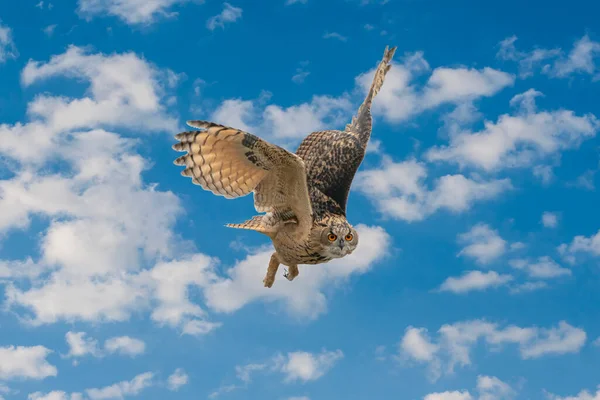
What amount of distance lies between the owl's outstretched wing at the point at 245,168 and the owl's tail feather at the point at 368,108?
2.31 meters

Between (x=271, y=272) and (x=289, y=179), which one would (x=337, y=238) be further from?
(x=271, y=272)

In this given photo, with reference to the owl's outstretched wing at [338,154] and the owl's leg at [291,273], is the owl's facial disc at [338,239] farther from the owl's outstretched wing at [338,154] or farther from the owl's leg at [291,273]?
the owl's leg at [291,273]

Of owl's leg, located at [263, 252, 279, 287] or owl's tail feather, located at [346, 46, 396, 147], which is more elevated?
owl's tail feather, located at [346, 46, 396, 147]

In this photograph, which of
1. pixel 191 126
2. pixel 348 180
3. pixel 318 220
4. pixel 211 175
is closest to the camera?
pixel 191 126

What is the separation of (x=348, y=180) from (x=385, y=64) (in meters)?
2.55

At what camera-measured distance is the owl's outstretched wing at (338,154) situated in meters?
11.7

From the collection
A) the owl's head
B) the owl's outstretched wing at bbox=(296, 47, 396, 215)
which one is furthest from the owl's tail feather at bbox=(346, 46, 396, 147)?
the owl's head

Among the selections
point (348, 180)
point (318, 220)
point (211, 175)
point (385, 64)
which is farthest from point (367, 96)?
point (211, 175)

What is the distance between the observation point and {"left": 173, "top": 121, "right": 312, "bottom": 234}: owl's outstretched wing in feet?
32.9

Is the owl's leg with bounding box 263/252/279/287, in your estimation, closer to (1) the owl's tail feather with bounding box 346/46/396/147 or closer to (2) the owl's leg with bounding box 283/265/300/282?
(2) the owl's leg with bounding box 283/265/300/282

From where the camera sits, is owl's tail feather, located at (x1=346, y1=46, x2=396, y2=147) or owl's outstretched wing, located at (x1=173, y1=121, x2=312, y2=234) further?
owl's tail feather, located at (x1=346, y1=46, x2=396, y2=147)

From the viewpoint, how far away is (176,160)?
1028 centimetres

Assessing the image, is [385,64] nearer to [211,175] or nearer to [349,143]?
[349,143]

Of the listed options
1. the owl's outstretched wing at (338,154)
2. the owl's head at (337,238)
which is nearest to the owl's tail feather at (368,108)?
the owl's outstretched wing at (338,154)
